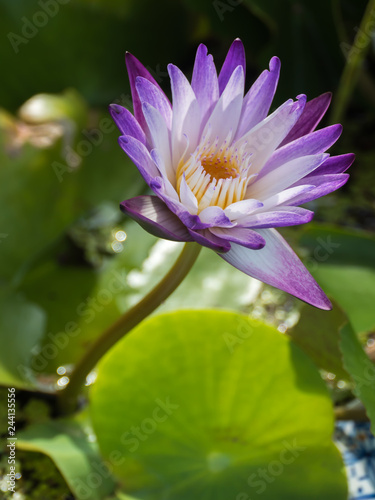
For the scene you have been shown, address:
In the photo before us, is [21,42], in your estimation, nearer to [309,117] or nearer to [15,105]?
[15,105]

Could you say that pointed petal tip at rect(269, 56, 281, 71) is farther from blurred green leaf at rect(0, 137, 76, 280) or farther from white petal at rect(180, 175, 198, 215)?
blurred green leaf at rect(0, 137, 76, 280)

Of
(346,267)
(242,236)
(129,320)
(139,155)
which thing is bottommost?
(346,267)

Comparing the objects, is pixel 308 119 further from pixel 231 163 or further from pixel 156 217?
pixel 156 217

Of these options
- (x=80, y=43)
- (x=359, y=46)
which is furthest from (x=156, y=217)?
(x=80, y=43)

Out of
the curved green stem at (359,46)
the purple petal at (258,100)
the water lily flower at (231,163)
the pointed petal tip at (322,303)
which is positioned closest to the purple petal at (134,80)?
the water lily flower at (231,163)

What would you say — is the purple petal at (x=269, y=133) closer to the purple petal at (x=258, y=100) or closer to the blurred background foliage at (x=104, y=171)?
the purple petal at (x=258, y=100)

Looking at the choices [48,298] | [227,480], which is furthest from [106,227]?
[227,480]

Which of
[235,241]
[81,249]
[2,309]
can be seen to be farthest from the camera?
[81,249]

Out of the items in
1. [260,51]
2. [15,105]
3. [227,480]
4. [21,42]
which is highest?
[21,42]
